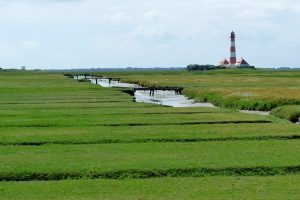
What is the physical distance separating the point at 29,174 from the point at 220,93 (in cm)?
4753

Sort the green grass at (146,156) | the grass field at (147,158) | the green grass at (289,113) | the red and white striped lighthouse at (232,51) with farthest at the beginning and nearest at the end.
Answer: the red and white striped lighthouse at (232,51) → the green grass at (289,113) → the green grass at (146,156) → the grass field at (147,158)

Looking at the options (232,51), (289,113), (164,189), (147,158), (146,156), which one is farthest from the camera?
(232,51)

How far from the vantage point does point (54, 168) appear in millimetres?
19516

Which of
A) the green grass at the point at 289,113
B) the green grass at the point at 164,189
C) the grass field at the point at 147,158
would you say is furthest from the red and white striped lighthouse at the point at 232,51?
the green grass at the point at 164,189

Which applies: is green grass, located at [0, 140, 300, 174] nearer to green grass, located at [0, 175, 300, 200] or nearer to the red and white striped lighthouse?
green grass, located at [0, 175, 300, 200]

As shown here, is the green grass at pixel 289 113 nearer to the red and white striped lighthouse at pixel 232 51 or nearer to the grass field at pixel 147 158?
the grass field at pixel 147 158

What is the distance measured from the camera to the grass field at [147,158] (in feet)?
54.3

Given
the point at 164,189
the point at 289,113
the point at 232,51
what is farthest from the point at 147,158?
the point at 232,51

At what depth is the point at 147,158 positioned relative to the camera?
70.1 feet

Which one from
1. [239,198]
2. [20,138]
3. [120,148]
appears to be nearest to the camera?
[239,198]

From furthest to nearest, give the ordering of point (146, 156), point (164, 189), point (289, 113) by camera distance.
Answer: point (289, 113)
point (146, 156)
point (164, 189)

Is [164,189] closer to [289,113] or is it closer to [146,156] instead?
[146,156]

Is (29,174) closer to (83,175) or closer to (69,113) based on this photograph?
(83,175)

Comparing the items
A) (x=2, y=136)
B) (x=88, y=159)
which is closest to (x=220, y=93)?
(x=2, y=136)
